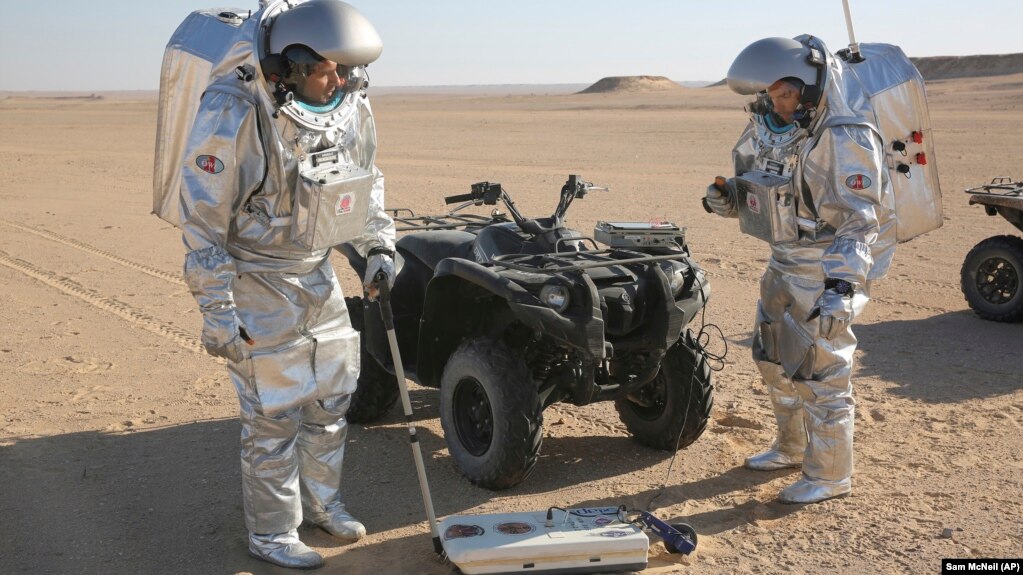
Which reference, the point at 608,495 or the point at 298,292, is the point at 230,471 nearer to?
the point at 298,292

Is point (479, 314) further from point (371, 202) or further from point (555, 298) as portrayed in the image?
point (371, 202)

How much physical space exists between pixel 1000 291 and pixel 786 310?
15.7 feet

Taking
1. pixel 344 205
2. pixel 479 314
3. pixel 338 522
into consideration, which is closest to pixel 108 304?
pixel 479 314

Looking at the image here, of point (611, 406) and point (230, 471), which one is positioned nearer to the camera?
point (230, 471)

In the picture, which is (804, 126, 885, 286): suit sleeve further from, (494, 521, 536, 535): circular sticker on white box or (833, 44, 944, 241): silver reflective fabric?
(494, 521, 536, 535): circular sticker on white box

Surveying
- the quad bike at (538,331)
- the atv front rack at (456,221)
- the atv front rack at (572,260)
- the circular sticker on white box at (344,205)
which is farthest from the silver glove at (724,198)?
the circular sticker on white box at (344,205)

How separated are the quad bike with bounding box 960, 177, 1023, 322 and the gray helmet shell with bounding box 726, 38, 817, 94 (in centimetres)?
494

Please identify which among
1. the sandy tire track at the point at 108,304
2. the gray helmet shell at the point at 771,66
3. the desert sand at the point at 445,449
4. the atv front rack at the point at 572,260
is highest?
the gray helmet shell at the point at 771,66

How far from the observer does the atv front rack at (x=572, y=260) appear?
18.1 ft

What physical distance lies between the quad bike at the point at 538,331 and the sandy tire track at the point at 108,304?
2.85m

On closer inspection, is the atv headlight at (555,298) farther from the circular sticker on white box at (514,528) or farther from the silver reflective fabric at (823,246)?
the silver reflective fabric at (823,246)

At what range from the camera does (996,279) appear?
9641 mm

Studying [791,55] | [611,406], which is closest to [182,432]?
[611,406]

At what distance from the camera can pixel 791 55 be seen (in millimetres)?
5359
